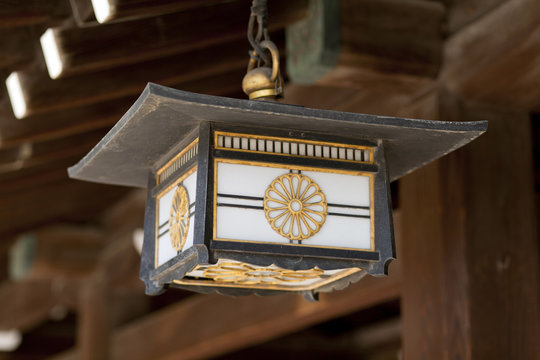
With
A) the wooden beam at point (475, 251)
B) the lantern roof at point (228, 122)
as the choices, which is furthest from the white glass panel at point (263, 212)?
the wooden beam at point (475, 251)

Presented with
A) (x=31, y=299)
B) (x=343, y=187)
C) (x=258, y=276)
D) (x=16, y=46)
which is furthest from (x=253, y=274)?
(x=31, y=299)

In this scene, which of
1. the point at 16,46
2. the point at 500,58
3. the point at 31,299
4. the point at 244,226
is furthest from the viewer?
the point at 31,299

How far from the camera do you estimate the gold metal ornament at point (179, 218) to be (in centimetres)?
221

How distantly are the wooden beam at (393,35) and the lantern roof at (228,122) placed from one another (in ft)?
2.05

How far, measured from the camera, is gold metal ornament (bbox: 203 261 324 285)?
219 centimetres

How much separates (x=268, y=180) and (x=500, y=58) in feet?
3.47

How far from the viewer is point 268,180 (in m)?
2.15

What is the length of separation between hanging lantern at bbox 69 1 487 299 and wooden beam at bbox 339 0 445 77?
0.72m

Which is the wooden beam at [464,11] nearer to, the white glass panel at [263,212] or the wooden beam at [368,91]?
the wooden beam at [368,91]

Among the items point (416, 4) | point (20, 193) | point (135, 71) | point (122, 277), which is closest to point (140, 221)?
point (122, 277)

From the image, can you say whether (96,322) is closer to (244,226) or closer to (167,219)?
(167,219)

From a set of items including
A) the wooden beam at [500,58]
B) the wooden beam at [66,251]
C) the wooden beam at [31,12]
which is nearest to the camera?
the wooden beam at [31,12]

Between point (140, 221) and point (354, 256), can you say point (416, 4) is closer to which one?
point (354, 256)

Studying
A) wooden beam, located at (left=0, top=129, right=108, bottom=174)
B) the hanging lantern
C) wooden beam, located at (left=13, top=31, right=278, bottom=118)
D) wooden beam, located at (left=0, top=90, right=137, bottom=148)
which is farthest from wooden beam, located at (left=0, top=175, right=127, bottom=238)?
the hanging lantern
